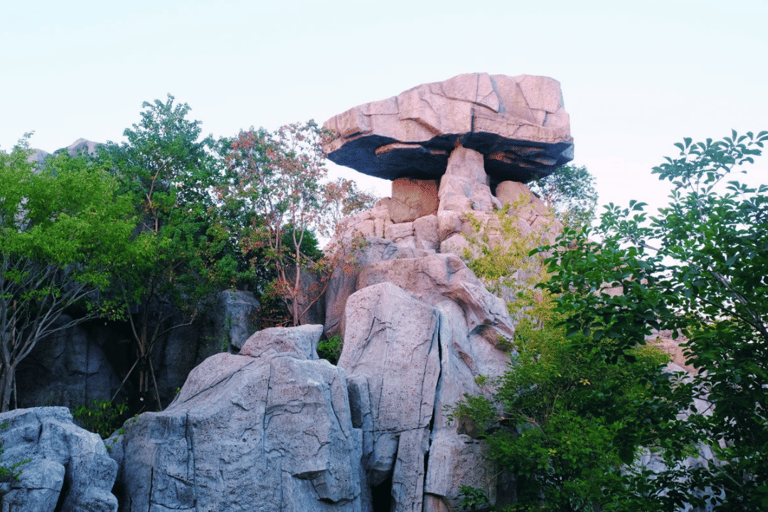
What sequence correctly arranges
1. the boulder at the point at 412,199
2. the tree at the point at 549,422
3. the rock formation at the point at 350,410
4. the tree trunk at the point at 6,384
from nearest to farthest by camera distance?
the rock formation at the point at 350,410 → the tree at the point at 549,422 → the tree trunk at the point at 6,384 → the boulder at the point at 412,199

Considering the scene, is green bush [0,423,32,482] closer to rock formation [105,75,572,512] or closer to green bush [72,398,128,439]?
rock formation [105,75,572,512]

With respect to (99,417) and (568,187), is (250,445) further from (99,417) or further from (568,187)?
(568,187)

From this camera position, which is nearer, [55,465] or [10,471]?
[10,471]

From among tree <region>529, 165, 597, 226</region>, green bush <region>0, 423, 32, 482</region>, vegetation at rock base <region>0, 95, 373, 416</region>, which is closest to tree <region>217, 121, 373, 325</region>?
vegetation at rock base <region>0, 95, 373, 416</region>

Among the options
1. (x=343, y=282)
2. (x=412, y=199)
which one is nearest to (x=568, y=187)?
(x=412, y=199)

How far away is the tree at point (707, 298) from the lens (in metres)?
6.07

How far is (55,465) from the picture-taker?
10031mm

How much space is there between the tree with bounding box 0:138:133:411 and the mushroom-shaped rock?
47.2 feet

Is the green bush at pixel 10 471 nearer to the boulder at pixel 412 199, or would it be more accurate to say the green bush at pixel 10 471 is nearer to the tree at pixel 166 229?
the tree at pixel 166 229

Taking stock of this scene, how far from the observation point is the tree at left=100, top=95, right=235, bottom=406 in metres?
19.2

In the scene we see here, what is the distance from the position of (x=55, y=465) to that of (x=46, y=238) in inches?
274

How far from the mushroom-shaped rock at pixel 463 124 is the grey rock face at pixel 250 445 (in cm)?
1864

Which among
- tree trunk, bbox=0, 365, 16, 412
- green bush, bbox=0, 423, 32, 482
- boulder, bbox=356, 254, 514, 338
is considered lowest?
green bush, bbox=0, 423, 32, 482

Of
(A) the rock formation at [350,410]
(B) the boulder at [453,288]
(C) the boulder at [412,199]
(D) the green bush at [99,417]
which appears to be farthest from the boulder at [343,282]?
(C) the boulder at [412,199]
